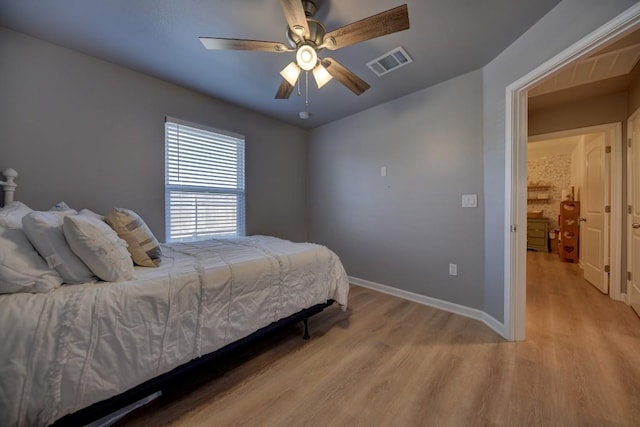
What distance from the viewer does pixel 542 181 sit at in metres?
6.38

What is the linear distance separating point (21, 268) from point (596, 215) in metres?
5.69

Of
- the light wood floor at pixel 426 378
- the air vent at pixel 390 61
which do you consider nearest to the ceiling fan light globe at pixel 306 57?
the air vent at pixel 390 61

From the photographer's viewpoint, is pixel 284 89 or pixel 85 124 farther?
pixel 85 124

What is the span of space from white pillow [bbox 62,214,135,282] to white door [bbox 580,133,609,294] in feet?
16.5

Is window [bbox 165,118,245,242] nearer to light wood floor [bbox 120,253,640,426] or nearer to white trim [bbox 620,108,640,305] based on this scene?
light wood floor [bbox 120,253,640,426]

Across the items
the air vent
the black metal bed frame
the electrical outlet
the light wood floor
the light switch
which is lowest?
the light wood floor

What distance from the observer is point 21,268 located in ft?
3.45

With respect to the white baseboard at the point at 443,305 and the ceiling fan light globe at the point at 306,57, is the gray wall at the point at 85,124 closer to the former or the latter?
the ceiling fan light globe at the point at 306,57

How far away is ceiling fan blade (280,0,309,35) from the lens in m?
1.27

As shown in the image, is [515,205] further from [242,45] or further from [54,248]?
[54,248]

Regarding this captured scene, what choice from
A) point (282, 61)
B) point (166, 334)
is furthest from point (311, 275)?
point (282, 61)

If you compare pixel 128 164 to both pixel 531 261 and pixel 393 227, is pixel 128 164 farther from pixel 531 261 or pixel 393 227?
pixel 531 261

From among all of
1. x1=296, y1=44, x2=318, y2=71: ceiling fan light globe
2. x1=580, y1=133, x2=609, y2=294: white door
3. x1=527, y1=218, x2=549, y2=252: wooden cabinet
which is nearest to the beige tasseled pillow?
x1=296, y1=44, x2=318, y2=71: ceiling fan light globe

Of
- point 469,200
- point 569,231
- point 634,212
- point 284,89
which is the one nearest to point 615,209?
point 634,212
